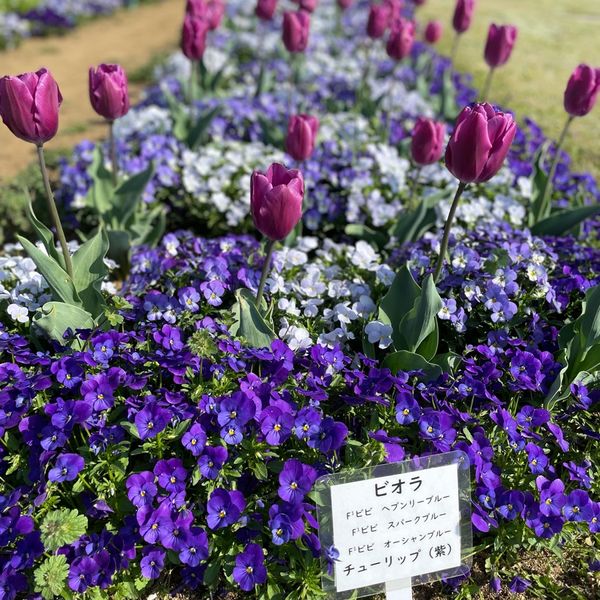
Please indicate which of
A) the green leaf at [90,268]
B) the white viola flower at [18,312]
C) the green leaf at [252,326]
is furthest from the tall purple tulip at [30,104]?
the green leaf at [252,326]

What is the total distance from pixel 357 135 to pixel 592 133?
119 inches

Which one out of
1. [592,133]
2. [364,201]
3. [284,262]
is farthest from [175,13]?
[284,262]

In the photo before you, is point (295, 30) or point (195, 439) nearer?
point (195, 439)

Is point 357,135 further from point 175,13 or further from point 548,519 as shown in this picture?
point 175,13

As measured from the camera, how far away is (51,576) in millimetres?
1869

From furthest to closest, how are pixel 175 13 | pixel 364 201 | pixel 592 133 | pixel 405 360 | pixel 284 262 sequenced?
pixel 175 13, pixel 592 133, pixel 364 201, pixel 284 262, pixel 405 360

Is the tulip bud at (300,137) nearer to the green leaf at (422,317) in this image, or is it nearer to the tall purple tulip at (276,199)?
the tall purple tulip at (276,199)

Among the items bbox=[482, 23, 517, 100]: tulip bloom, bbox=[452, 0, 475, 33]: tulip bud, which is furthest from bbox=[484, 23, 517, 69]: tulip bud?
bbox=[452, 0, 475, 33]: tulip bud

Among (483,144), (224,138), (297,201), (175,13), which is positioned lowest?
(175,13)

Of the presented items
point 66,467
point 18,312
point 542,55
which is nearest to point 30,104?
point 18,312

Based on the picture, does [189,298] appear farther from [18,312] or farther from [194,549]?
[194,549]

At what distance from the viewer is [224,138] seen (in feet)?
15.3

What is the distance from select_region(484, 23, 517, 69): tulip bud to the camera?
151 inches

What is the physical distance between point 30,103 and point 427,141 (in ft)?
5.55
